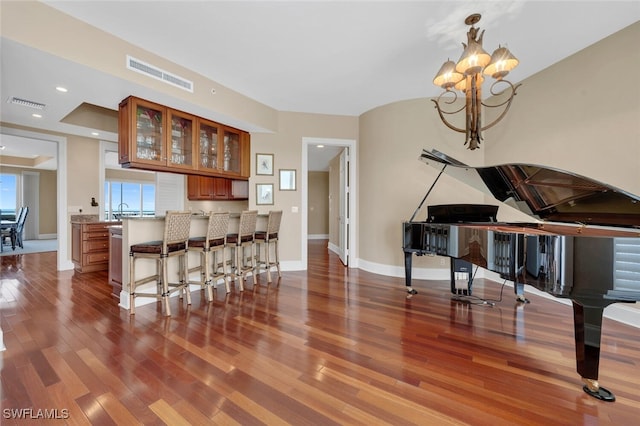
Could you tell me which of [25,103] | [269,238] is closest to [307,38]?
[269,238]

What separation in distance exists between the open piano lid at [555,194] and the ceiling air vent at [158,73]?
9.56 feet

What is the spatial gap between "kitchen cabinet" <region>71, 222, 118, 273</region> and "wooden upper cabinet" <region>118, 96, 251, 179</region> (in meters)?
2.17

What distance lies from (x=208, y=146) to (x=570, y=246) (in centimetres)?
418

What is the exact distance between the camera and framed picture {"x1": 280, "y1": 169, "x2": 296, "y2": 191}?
4.62m

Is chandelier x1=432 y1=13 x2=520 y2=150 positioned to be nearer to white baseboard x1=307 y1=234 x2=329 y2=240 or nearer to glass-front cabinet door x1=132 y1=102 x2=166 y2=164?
glass-front cabinet door x1=132 y1=102 x2=166 y2=164

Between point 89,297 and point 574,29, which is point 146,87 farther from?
point 574,29

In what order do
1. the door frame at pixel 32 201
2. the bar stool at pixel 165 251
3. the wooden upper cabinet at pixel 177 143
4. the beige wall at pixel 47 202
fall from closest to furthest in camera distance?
the bar stool at pixel 165 251
the wooden upper cabinet at pixel 177 143
the door frame at pixel 32 201
the beige wall at pixel 47 202

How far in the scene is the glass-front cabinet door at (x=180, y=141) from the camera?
3391mm

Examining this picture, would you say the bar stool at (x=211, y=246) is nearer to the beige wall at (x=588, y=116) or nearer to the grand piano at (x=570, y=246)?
the grand piano at (x=570, y=246)

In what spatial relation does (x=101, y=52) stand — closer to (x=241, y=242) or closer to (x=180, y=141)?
(x=180, y=141)

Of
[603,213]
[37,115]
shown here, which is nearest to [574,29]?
[603,213]

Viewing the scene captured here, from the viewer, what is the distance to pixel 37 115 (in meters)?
3.76

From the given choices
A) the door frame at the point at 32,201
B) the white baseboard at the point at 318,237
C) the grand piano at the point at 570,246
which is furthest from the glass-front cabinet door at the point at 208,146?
the door frame at the point at 32,201

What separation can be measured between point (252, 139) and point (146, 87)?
6.23 ft
